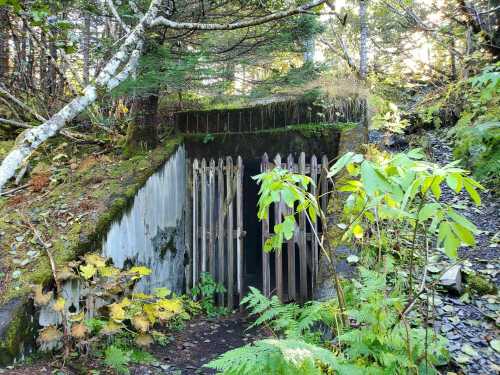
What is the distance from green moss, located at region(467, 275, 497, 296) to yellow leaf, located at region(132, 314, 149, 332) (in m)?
2.96

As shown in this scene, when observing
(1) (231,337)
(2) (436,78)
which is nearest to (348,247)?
(1) (231,337)

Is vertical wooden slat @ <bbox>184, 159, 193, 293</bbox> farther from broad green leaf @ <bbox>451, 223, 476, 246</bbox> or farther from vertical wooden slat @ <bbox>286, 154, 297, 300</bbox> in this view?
broad green leaf @ <bbox>451, 223, 476, 246</bbox>

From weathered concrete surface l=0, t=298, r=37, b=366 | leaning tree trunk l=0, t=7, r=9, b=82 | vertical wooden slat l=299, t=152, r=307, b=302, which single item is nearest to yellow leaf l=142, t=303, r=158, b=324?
weathered concrete surface l=0, t=298, r=37, b=366

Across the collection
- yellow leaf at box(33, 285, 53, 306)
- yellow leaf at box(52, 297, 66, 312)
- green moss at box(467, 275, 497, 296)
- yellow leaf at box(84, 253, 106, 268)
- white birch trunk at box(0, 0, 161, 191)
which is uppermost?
white birch trunk at box(0, 0, 161, 191)

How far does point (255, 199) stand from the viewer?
7703 millimetres

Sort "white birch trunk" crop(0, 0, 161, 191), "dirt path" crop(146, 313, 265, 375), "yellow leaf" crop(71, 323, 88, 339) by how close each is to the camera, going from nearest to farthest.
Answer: "white birch trunk" crop(0, 0, 161, 191) → "yellow leaf" crop(71, 323, 88, 339) → "dirt path" crop(146, 313, 265, 375)

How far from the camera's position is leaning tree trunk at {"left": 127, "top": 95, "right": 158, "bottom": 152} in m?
5.94

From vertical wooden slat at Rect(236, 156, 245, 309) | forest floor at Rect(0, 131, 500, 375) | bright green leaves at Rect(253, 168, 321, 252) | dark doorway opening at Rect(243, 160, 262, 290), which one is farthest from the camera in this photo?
dark doorway opening at Rect(243, 160, 262, 290)

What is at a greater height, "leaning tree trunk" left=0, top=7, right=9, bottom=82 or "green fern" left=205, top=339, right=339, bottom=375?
"leaning tree trunk" left=0, top=7, right=9, bottom=82

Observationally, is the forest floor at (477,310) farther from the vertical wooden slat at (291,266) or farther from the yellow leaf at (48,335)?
the yellow leaf at (48,335)

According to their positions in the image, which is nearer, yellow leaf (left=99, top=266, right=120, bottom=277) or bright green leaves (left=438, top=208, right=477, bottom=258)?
bright green leaves (left=438, top=208, right=477, bottom=258)

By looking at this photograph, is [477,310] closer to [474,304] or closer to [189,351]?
[474,304]

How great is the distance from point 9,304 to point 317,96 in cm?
487

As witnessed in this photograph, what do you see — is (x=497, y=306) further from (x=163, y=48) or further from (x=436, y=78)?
(x=436, y=78)
